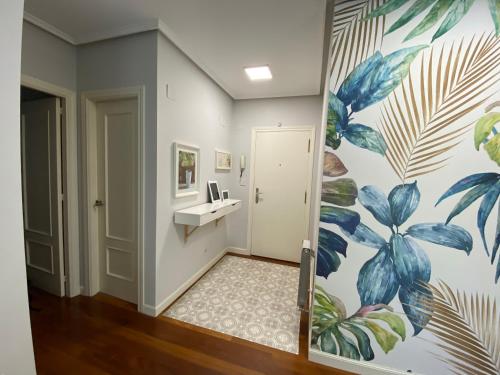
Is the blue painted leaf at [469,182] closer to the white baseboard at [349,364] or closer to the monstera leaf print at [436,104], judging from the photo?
the monstera leaf print at [436,104]

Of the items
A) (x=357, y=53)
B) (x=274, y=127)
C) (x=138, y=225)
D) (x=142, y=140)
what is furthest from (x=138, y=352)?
(x=274, y=127)

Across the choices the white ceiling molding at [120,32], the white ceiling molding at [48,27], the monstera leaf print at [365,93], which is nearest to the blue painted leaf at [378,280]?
the monstera leaf print at [365,93]

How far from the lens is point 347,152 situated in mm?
1449

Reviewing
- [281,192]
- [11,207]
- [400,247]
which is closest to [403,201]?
[400,247]

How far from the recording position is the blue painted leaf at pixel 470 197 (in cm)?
128

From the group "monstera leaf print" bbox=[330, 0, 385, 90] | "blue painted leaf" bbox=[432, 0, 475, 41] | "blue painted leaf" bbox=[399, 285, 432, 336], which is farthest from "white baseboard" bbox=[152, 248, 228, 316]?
"blue painted leaf" bbox=[432, 0, 475, 41]

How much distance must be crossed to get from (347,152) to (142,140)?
5.56 ft

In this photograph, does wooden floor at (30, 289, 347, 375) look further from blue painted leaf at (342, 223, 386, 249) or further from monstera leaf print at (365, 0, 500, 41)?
Result: monstera leaf print at (365, 0, 500, 41)

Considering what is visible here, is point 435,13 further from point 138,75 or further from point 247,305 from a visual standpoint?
point 247,305

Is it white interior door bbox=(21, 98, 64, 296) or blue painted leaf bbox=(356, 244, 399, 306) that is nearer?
blue painted leaf bbox=(356, 244, 399, 306)

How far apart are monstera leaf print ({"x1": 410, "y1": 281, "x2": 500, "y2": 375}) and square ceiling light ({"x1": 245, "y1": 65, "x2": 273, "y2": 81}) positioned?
8.24ft

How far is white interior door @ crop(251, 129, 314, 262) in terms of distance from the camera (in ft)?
10.7

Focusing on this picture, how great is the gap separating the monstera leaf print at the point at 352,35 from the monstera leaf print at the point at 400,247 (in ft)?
2.76

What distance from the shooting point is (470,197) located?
4.27 feet
